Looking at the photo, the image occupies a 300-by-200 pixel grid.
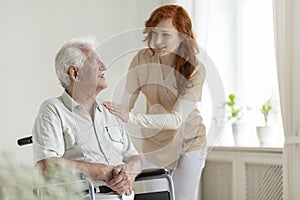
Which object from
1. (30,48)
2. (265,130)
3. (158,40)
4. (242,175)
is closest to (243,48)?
(265,130)

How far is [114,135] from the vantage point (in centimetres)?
244

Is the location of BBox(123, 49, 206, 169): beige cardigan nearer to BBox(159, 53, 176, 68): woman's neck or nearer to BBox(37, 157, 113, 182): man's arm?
BBox(159, 53, 176, 68): woman's neck

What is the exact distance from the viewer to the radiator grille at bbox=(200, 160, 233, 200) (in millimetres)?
4027

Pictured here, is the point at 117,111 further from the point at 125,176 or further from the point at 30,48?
the point at 30,48

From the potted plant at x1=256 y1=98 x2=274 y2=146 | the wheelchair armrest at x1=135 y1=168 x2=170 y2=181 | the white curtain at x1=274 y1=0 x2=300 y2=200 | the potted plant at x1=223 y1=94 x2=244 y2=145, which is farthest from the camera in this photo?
the potted plant at x1=223 y1=94 x2=244 y2=145

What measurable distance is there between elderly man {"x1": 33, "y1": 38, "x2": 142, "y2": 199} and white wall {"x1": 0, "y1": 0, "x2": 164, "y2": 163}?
4.02ft

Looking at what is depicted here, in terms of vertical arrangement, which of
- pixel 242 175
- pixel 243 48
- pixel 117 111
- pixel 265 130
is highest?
pixel 243 48

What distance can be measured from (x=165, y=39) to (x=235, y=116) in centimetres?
175

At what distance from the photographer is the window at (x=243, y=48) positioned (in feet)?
13.2

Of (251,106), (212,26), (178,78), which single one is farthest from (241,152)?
(178,78)

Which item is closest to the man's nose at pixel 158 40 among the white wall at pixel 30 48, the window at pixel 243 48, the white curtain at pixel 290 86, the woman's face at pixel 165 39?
the woman's face at pixel 165 39

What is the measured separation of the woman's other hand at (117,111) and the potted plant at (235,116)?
175 cm

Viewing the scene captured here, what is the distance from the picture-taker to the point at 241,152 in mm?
3910

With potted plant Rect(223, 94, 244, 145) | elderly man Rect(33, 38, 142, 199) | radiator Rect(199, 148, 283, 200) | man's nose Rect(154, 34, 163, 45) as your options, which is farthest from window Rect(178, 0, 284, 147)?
elderly man Rect(33, 38, 142, 199)
